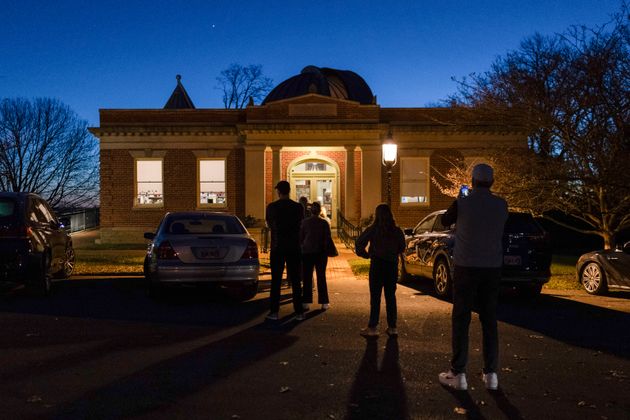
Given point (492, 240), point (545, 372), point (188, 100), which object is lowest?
point (545, 372)

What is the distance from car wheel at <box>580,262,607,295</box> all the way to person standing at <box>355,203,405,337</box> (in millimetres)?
5990

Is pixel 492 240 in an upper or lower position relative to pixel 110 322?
upper

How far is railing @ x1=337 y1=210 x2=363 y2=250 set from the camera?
22.0m

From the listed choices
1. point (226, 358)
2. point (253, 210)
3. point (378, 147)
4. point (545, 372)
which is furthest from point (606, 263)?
point (253, 210)

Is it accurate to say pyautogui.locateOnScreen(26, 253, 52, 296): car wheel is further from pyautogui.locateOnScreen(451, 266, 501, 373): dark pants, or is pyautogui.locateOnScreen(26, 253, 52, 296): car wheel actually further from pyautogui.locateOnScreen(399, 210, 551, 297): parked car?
pyautogui.locateOnScreen(451, 266, 501, 373): dark pants

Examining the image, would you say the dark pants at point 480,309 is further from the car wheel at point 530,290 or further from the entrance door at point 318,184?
the entrance door at point 318,184

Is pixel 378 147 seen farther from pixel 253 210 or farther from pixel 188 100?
pixel 188 100

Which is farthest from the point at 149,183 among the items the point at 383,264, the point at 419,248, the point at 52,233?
the point at 383,264

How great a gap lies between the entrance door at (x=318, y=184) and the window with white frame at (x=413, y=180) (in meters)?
3.03

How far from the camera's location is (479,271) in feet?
17.0

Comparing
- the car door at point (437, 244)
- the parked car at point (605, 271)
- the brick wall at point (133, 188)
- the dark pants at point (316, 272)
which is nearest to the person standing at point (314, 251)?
the dark pants at point (316, 272)

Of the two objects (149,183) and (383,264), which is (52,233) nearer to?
(383,264)

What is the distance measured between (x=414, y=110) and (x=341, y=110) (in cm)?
310

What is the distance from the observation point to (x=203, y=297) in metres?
10.9
